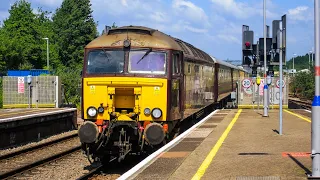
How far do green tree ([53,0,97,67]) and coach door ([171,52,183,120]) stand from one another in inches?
2413

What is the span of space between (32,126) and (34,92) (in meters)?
12.9

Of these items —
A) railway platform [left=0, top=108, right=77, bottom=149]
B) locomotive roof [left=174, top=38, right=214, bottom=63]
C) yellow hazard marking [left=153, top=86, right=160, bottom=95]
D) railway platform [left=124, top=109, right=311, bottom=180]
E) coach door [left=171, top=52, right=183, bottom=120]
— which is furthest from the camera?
railway platform [left=0, top=108, right=77, bottom=149]

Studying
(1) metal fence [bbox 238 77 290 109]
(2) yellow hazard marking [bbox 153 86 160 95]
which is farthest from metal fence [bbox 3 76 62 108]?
(2) yellow hazard marking [bbox 153 86 160 95]

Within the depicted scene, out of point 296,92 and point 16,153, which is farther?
point 296,92

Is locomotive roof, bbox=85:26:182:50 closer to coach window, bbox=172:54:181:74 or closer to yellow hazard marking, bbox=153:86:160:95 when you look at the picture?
coach window, bbox=172:54:181:74

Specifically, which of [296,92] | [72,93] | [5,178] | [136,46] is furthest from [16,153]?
[296,92]

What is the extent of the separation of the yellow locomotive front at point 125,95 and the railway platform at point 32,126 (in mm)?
6359

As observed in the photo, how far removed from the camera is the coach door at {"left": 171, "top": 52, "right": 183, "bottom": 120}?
12420 mm

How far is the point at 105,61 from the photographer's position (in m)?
12.3

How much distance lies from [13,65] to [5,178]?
5233 cm

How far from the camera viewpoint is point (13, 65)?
61.8m

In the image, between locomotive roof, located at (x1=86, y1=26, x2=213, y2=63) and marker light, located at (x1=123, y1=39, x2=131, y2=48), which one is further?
locomotive roof, located at (x1=86, y1=26, x2=213, y2=63)

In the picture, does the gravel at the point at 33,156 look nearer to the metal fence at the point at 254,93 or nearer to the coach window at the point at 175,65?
the coach window at the point at 175,65

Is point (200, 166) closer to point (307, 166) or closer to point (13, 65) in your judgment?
point (307, 166)
